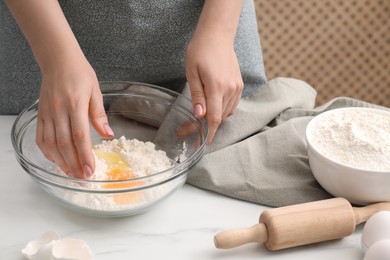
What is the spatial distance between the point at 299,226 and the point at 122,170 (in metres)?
0.27

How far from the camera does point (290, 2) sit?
2.03 metres

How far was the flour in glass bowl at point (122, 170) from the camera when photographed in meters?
0.90

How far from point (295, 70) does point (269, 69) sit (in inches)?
3.4

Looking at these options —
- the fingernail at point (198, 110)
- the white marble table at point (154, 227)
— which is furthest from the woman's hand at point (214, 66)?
the white marble table at point (154, 227)

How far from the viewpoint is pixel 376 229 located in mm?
850

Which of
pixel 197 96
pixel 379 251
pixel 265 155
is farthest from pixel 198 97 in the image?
pixel 379 251

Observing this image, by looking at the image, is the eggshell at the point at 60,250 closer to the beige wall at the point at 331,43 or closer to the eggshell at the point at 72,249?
the eggshell at the point at 72,249

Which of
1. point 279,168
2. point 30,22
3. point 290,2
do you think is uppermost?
point 30,22

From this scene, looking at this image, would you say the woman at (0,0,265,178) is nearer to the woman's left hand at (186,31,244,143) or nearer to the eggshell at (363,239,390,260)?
the woman's left hand at (186,31,244,143)

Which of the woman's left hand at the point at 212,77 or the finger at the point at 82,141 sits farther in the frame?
the woman's left hand at the point at 212,77

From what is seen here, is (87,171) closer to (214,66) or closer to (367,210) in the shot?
(214,66)

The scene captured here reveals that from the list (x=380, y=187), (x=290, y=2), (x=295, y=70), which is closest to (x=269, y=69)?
(x=295, y=70)

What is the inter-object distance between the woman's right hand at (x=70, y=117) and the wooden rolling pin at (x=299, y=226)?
0.22 m

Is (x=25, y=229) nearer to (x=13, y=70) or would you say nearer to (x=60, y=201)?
(x=60, y=201)
